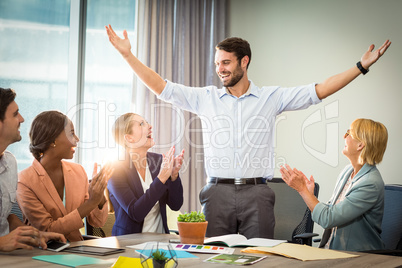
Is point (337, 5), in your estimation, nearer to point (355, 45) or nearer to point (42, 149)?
point (355, 45)

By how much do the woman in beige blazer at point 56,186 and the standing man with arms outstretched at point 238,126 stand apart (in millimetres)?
582

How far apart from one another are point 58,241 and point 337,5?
314 cm

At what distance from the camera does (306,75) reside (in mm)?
4238

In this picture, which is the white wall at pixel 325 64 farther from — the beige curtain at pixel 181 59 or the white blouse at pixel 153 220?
the white blouse at pixel 153 220

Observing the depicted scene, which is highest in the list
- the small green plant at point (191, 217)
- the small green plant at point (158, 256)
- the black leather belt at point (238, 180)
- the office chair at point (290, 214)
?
the black leather belt at point (238, 180)

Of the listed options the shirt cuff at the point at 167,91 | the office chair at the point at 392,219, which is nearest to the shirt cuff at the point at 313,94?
the office chair at the point at 392,219

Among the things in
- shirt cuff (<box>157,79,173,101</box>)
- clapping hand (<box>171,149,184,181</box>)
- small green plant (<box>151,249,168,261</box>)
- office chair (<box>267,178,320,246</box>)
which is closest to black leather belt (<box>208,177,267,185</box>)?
clapping hand (<box>171,149,184,181</box>)

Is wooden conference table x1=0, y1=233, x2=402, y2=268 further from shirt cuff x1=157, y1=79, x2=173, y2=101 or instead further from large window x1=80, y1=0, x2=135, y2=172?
large window x1=80, y1=0, x2=135, y2=172

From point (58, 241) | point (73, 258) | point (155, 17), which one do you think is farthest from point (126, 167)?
point (155, 17)

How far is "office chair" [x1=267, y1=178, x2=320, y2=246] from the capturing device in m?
3.21

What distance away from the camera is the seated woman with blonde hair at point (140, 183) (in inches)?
104

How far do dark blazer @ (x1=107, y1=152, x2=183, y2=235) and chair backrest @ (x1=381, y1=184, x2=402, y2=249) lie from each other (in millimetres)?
1184

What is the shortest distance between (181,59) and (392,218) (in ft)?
8.06

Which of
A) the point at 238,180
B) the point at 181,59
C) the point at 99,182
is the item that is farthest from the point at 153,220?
the point at 181,59
